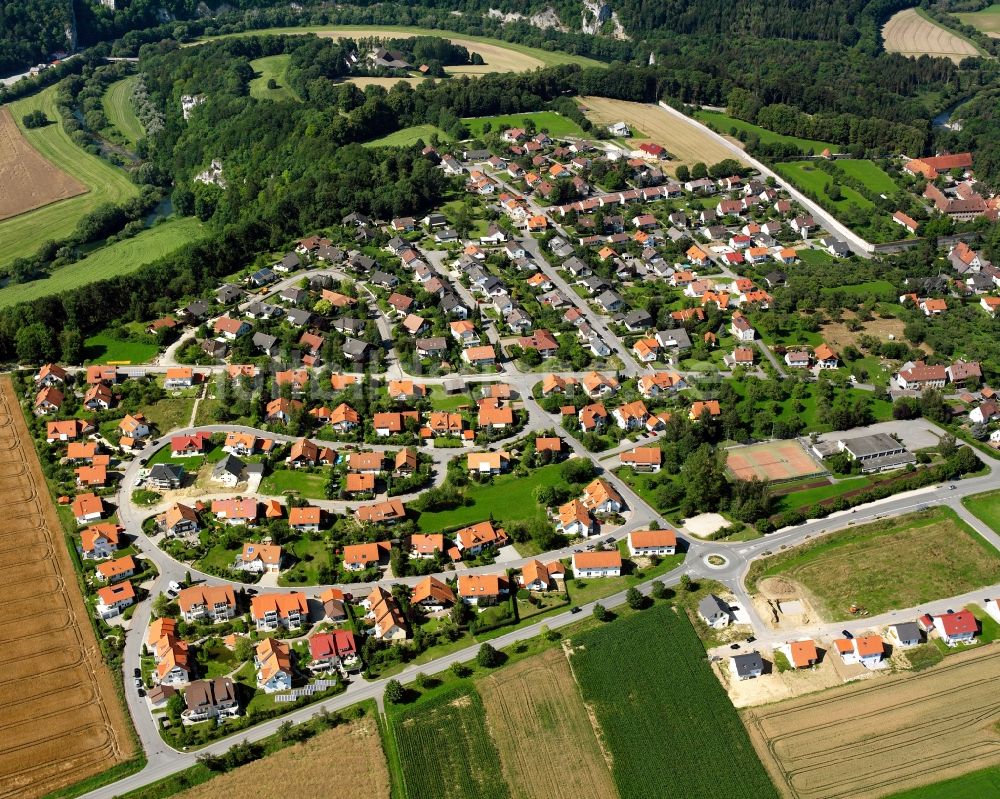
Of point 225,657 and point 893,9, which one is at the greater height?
point 893,9

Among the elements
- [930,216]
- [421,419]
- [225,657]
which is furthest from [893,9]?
[225,657]

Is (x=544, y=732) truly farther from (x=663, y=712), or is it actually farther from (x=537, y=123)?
(x=537, y=123)

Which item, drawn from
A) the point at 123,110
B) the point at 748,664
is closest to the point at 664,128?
the point at 123,110

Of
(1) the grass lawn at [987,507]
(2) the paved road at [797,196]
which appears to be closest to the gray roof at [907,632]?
(1) the grass lawn at [987,507]

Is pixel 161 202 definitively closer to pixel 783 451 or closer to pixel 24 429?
pixel 24 429

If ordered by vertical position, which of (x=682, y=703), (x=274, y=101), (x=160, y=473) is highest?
(x=274, y=101)

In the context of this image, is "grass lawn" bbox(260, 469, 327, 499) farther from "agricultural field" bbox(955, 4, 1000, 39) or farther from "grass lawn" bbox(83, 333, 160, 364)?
"agricultural field" bbox(955, 4, 1000, 39)

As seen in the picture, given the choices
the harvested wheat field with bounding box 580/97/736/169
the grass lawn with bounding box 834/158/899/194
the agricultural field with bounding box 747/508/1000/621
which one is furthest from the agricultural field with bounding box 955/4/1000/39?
the agricultural field with bounding box 747/508/1000/621
